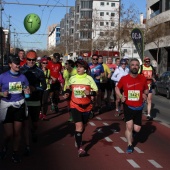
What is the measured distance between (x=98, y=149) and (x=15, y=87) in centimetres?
228

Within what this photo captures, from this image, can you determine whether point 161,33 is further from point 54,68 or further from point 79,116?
point 79,116

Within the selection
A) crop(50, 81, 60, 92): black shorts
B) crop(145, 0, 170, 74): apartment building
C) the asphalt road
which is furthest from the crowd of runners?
crop(145, 0, 170, 74): apartment building

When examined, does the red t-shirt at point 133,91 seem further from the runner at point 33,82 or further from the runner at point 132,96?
the runner at point 33,82

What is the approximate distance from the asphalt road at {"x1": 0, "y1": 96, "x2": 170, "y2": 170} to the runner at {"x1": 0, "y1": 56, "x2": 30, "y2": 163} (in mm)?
544

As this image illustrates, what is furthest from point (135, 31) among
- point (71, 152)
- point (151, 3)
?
point (151, 3)

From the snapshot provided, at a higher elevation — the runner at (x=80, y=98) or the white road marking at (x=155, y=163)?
the runner at (x=80, y=98)

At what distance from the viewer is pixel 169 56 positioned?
166 feet

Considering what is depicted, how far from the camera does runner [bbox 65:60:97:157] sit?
22.9 ft

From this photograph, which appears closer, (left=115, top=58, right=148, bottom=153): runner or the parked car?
(left=115, top=58, right=148, bottom=153): runner

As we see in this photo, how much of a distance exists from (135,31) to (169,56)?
33.2 meters

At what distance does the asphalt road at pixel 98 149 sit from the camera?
636 centimetres

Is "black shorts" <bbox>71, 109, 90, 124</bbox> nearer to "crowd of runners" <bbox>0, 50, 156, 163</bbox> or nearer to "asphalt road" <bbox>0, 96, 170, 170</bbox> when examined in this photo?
"crowd of runners" <bbox>0, 50, 156, 163</bbox>

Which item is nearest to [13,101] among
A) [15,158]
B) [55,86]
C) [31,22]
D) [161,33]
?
[15,158]

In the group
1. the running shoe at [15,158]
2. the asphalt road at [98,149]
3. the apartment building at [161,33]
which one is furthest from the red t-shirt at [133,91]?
the apartment building at [161,33]
